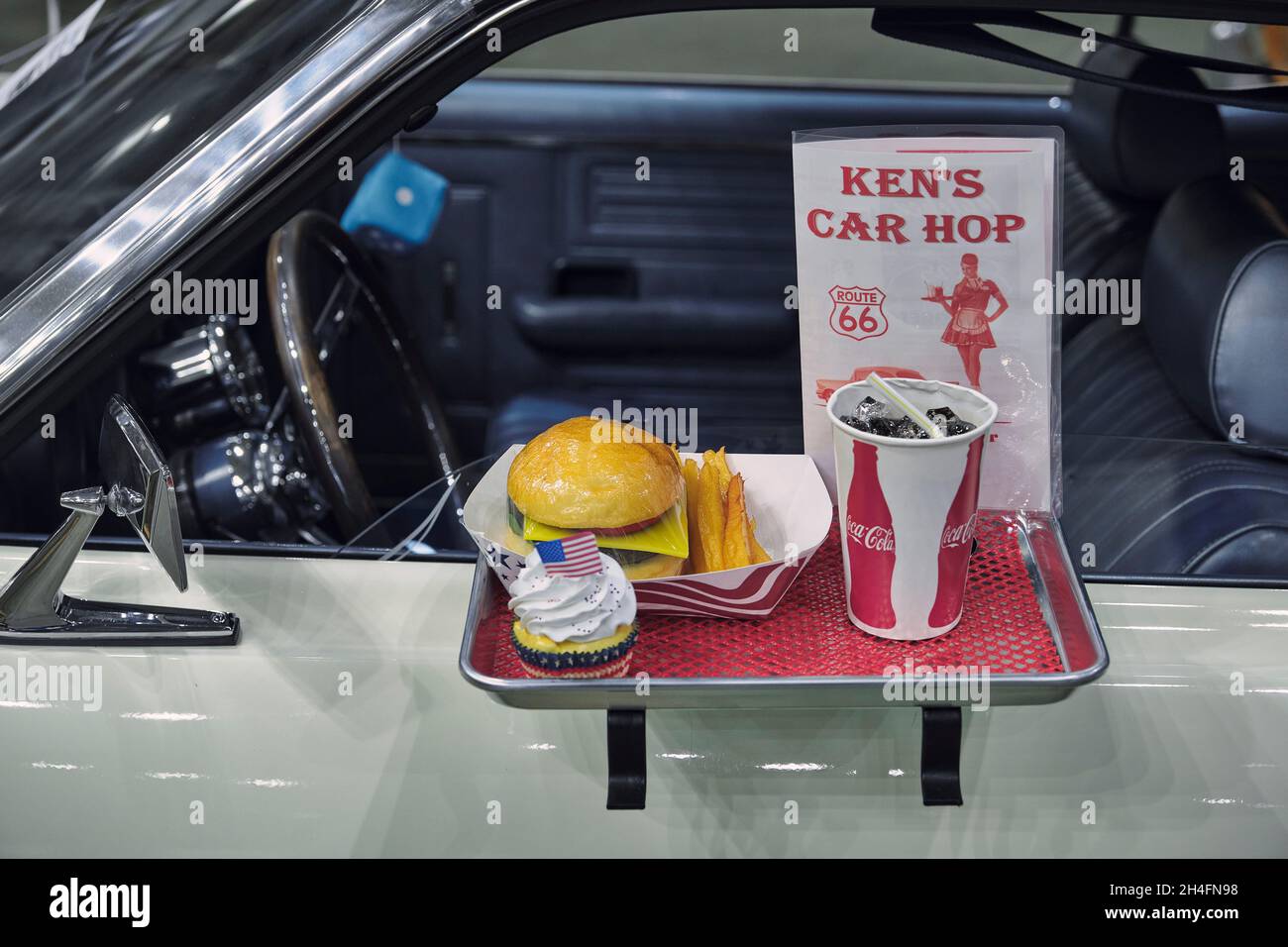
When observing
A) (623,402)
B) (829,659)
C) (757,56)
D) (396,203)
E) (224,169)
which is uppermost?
(757,56)

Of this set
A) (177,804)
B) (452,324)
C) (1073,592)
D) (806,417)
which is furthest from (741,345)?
(177,804)

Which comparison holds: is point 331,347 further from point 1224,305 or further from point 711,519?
point 1224,305

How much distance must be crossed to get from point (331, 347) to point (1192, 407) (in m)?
1.13

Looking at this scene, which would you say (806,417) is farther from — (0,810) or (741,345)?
(741,345)

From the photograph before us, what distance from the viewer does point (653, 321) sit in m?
2.02

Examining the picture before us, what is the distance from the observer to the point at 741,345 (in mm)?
2047

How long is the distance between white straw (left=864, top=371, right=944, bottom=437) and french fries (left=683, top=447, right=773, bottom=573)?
138 millimetres

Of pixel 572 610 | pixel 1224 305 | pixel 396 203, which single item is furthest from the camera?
pixel 396 203

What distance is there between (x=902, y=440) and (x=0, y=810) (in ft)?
2.41

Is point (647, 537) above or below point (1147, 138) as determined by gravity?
below

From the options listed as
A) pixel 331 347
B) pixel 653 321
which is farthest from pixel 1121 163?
pixel 331 347

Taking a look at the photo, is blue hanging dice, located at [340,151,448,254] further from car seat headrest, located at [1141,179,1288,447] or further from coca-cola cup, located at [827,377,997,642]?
coca-cola cup, located at [827,377,997,642]

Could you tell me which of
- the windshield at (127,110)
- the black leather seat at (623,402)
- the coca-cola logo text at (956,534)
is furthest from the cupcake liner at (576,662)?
the black leather seat at (623,402)

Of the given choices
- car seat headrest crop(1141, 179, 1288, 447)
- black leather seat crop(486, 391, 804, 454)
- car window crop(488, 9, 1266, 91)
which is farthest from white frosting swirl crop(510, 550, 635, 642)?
car window crop(488, 9, 1266, 91)
